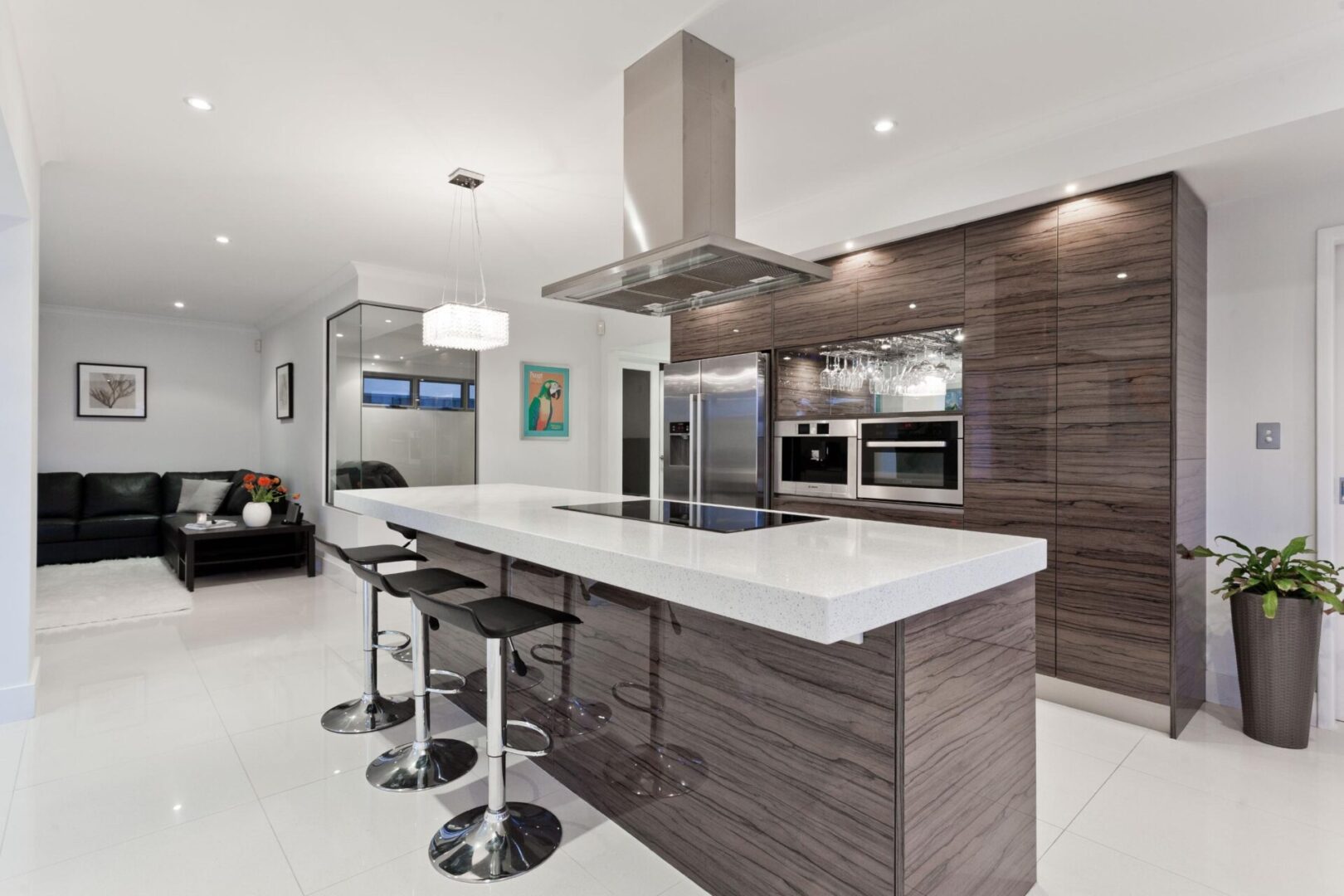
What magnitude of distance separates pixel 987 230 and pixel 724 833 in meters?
2.93

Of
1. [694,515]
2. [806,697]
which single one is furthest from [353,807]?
[806,697]

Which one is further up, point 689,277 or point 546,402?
point 689,277

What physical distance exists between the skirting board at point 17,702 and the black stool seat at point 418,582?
172 cm

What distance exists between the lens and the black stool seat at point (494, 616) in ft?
5.84

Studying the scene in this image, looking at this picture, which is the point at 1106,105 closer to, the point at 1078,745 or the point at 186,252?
the point at 1078,745

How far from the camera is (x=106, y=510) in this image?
6.72 metres

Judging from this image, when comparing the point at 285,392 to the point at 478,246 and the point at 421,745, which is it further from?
the point at 421,745

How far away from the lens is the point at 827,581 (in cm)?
123

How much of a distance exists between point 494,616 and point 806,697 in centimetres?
93

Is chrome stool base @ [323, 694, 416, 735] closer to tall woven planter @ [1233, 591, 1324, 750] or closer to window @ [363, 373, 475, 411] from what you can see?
window @ [363, 373, 475, 411]

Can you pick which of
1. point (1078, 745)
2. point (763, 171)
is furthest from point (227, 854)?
point (763, 171)

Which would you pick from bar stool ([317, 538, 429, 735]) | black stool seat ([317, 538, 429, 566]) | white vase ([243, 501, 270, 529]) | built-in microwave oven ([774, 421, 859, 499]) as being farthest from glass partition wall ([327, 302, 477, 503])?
built-in microwave oven ([774, 421, 859, 499])

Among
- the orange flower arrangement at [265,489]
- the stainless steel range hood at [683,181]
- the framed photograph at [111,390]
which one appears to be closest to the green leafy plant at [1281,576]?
the stainless steel range hood at [683,181]

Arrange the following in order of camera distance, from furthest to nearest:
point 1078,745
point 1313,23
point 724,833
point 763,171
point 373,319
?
point 373,319, point 763,171, point 1078,745, point 1313,23, point 724,833
